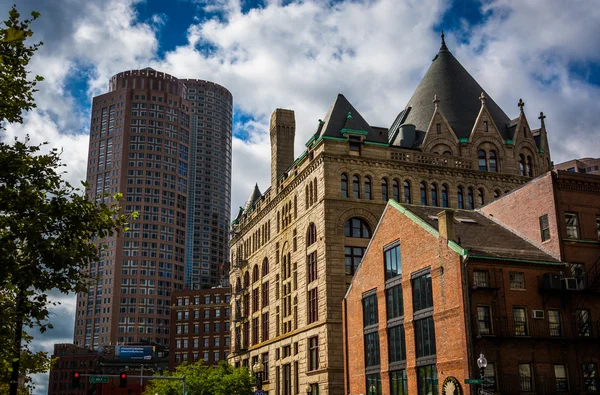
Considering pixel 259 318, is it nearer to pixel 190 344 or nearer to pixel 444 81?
pixel 444 81

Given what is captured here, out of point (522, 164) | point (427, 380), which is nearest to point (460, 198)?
point (522, 164)

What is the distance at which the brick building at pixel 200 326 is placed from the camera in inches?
6422

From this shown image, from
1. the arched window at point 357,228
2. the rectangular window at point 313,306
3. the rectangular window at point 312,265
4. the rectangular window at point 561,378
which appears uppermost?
the arched window at point 357,228

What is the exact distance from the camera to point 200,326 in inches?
6555

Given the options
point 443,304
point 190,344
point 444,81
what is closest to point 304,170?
point 444,81

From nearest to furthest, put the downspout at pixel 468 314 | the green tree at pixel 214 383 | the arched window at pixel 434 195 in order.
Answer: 1. the downspout at pixel 468 314
2. the arched window at pixel 434 195
3. the green tree at pixel 214 383

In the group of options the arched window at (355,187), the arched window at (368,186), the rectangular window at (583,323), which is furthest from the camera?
the arched window at (368,186)

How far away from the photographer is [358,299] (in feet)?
176

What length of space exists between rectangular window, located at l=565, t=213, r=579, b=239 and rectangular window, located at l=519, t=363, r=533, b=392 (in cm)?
940

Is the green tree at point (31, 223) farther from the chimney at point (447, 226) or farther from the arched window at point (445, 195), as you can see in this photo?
the arched window at point (445, 195)

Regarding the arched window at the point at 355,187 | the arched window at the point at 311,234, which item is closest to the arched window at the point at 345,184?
the arched window at the point at 355,187

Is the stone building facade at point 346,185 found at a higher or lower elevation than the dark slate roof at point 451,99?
lower

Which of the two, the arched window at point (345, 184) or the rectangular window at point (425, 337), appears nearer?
the rectangular window at point (425, 337)

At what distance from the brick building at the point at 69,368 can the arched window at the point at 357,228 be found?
457ft
